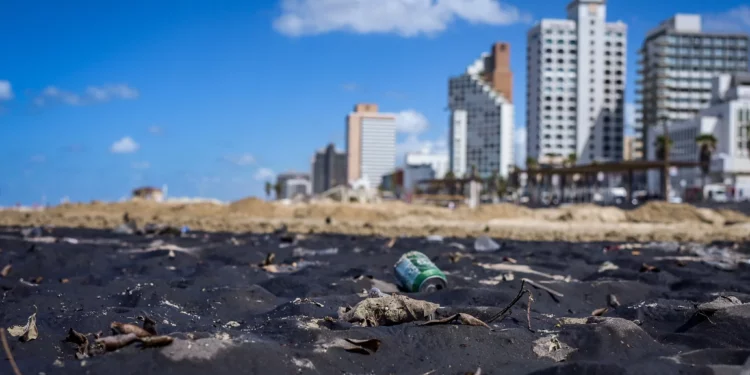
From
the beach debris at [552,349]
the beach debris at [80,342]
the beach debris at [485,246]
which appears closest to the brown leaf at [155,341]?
the beach debris at [80,342]

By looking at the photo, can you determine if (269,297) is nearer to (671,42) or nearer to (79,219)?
(79,219)

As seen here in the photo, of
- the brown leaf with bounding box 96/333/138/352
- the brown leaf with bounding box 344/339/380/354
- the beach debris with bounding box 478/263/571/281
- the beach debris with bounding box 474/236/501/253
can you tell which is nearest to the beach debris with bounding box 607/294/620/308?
the beach debris with bounding box 478/263/571/281

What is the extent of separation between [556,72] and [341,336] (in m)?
129

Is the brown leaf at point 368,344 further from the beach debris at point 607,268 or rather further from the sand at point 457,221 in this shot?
the sand at point 457,221

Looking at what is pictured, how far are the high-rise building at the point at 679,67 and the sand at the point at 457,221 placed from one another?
310 ft

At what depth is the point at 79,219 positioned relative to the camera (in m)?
29.9

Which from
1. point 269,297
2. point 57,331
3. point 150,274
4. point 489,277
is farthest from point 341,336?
point 150,274

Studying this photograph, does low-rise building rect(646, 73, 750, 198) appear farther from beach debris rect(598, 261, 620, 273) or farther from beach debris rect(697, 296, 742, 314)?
beach debris rect(697, 296, 742, 314)

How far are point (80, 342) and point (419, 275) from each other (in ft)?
13.2

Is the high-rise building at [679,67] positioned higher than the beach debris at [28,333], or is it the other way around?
the high-rise building at [679,67]

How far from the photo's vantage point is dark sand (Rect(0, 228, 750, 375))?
14.0ft

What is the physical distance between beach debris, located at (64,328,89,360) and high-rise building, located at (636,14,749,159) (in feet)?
407

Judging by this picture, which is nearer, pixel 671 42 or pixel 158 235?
pixel 158 235

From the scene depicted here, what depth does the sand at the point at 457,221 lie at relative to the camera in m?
23.0
